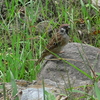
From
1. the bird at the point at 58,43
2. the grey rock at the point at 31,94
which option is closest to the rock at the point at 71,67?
the bird at the point at 58,43

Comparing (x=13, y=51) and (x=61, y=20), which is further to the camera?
(x=61, y=20)

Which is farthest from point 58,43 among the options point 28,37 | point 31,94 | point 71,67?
point 31,94

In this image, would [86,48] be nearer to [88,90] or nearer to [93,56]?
[93,56]

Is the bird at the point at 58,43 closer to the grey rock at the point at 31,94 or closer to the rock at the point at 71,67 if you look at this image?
the rock at the point at 71,67

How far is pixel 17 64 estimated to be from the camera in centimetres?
439

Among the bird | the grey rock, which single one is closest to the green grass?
the bird

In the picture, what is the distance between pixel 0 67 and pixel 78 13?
227 cm

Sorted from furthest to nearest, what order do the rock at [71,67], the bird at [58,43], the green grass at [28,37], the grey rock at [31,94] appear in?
the bird at [58,43], the green grass at [28,37], the rock at [71,67], the grey rock at [31,94]

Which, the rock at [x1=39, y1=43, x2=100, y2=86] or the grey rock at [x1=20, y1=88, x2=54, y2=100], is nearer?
the grey rock at [x1=20, y1=88, x2=54, y2=100]

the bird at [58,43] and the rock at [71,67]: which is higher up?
the bird at [58,43]

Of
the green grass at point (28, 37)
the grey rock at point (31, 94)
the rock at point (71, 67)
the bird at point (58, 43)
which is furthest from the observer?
Result: the bird at point (58, 43)

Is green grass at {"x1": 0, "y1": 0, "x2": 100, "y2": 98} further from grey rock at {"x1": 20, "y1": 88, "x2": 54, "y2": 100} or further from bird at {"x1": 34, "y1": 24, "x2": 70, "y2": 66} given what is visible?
grey rock at {"x1": 20, "y1": 88, "x2": 54, "y2": 100}

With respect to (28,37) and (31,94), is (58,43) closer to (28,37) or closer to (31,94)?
(28,37)

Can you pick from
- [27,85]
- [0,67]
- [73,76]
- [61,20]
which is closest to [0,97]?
[27,85]
